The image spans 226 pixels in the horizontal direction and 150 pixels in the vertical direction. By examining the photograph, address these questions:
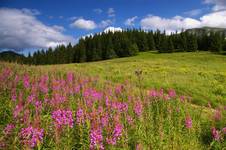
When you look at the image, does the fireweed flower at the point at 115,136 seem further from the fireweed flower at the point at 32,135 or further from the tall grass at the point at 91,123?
the fireweed flower at the point at 32,135

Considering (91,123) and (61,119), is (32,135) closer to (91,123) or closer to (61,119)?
(61,119)

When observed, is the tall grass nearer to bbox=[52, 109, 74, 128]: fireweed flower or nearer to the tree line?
bbox=[52, 109, 74, 128]: fireweed flower

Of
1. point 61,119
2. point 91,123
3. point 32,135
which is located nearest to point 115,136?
point 91,123

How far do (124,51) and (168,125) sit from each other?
292 feet

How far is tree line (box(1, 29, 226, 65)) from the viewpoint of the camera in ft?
297

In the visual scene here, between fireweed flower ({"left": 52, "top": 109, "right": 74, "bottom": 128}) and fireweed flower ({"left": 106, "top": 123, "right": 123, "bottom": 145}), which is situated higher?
fireweed flower ({"left": 52, "top": 109, "right": 74, "bottom": 128})

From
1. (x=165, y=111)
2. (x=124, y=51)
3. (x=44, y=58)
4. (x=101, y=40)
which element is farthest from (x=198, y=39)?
(x=165, y=111)

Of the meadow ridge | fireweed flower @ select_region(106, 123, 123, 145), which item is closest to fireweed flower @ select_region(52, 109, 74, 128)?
the meadow ridge

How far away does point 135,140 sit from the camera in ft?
18.8

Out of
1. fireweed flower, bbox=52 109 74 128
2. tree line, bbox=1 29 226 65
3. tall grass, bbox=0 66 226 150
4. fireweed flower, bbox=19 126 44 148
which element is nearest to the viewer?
fireweed flower, bbox=19 126 44 148

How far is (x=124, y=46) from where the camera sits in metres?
96.1

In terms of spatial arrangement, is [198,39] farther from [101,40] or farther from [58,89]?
[58,89]

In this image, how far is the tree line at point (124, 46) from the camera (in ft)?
297

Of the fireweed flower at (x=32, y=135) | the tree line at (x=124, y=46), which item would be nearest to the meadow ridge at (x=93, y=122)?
the fireweed flower at (x=32, y=135)
